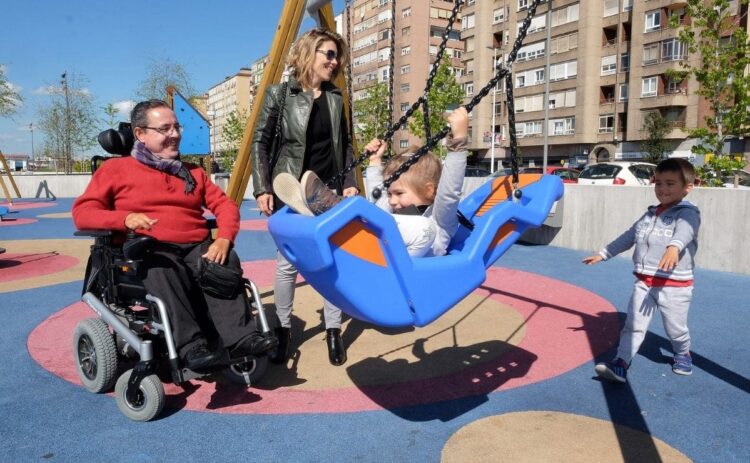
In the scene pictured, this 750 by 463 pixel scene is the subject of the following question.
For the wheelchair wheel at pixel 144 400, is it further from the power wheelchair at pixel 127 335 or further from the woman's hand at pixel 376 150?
the woman's hand at pixel 376 150

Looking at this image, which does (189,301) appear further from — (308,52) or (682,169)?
(682,169)

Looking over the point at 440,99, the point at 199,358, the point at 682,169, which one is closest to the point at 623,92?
the point at 440,99

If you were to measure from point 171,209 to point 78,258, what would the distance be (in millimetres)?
5869

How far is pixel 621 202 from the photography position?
7.55 meters

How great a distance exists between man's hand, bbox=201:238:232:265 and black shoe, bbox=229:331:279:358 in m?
0.44

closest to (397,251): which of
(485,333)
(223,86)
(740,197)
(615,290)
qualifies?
(485,333)

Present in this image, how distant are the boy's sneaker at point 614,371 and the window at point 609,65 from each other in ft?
138

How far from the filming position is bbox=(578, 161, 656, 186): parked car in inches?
616

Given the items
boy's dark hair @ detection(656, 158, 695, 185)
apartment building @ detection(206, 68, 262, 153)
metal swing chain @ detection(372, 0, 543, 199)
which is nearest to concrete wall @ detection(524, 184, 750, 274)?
boy's dark hair @ detection(656, 158, 695, 185)

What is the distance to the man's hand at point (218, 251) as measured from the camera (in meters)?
2.82

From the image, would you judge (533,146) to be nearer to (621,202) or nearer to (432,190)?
(621,202)

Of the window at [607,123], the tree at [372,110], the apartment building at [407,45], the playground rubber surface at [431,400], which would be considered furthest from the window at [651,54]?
the playground rubber surface at [431,400]

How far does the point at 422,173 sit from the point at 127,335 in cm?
167

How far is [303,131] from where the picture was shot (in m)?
3.23
